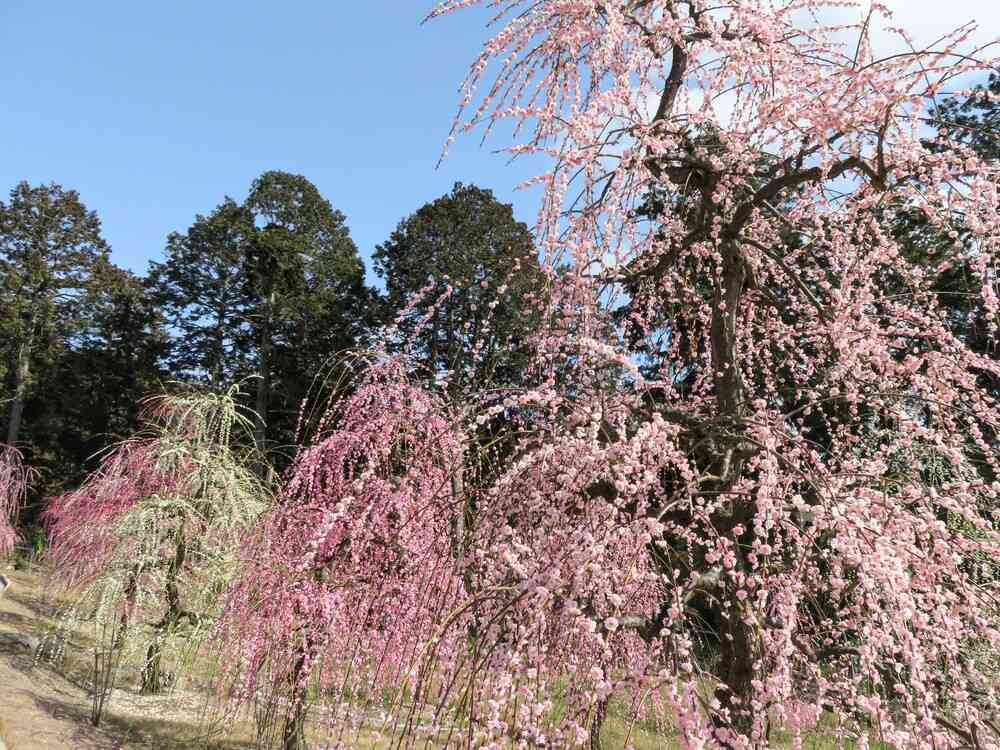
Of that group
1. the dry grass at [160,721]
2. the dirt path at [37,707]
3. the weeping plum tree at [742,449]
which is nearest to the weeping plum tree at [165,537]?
the dry grass at [160,721]

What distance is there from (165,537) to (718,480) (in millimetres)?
6483

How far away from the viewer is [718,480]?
10.9 ft

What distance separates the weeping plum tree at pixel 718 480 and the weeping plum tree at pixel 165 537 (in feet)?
10.7

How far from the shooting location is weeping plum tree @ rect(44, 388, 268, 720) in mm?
6992

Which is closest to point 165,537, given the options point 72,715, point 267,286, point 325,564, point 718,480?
point 72,715

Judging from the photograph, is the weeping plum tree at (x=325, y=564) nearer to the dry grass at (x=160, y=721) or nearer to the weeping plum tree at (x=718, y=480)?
the weeping plum tree at (x=718, y=480)

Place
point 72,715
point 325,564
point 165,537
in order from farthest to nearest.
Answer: point 165,537, point 72,715, point 325,564

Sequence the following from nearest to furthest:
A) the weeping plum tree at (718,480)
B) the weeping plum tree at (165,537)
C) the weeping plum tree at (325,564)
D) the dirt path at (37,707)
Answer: the weeping plum tree at (718,480) < the weeping plum tree at (325,564) < the dirt path at (37,707) < the weeping plum tree at (165,537)

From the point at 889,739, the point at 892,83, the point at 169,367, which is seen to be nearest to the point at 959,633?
the point at 889,739

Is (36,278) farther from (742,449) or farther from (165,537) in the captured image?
(742,449)

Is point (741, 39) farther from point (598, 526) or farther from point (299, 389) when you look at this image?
point (299, 389)

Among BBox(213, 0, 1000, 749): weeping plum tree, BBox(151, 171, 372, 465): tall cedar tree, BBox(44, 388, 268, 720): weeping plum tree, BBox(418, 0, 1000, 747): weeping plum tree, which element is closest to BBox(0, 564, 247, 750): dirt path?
BBox(44, 388, 268, 720): weeping plum tree

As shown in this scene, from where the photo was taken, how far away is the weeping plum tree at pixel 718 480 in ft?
7.09

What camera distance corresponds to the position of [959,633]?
2.44 m
